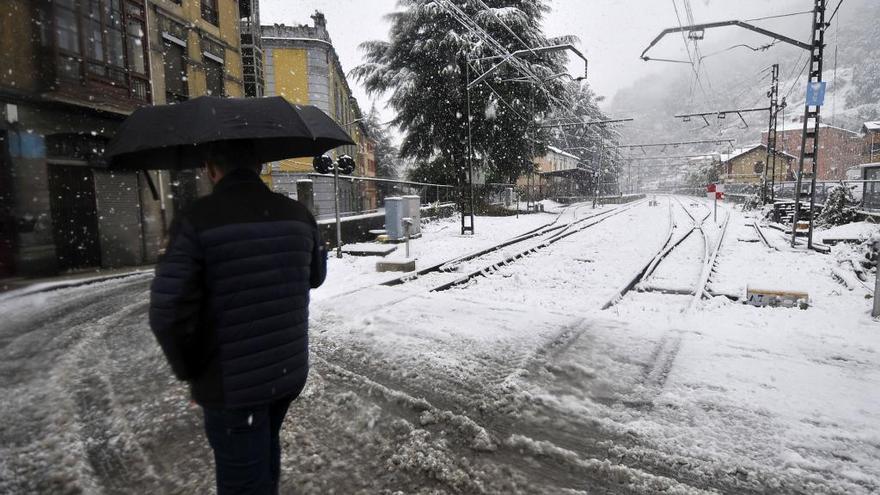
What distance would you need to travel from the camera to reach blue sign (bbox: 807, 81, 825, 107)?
39.9ft

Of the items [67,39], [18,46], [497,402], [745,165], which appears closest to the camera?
[497,402]

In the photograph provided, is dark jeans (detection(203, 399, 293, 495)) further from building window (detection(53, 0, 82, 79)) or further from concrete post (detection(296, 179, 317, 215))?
building window (detection(53, 0, 82, 79))

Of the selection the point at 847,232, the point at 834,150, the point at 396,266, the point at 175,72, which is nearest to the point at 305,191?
the point at 396,266

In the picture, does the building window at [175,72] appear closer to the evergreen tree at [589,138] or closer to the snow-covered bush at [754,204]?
the snow-covered bush at [754,204]

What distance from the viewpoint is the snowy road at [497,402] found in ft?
9.05

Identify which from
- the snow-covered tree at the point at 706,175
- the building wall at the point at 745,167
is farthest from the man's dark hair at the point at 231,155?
the snow-covered tree at the point at 706,175

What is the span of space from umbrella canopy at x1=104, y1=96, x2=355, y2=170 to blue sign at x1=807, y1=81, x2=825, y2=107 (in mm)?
14710

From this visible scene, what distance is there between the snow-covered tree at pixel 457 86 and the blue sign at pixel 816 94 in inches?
574

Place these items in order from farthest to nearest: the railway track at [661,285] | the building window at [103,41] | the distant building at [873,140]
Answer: the distant building at [873,140], the building window at [103,41], the railway track at [661,285]

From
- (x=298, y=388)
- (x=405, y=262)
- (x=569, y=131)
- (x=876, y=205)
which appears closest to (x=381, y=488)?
(x=298, y=388)

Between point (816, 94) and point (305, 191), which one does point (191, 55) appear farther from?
point (816, 94)

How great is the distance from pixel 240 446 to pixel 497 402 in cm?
217

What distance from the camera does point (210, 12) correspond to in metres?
17.5

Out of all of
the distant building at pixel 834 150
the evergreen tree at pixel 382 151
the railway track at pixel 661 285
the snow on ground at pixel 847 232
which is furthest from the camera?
the distant building at pixel 834 150
